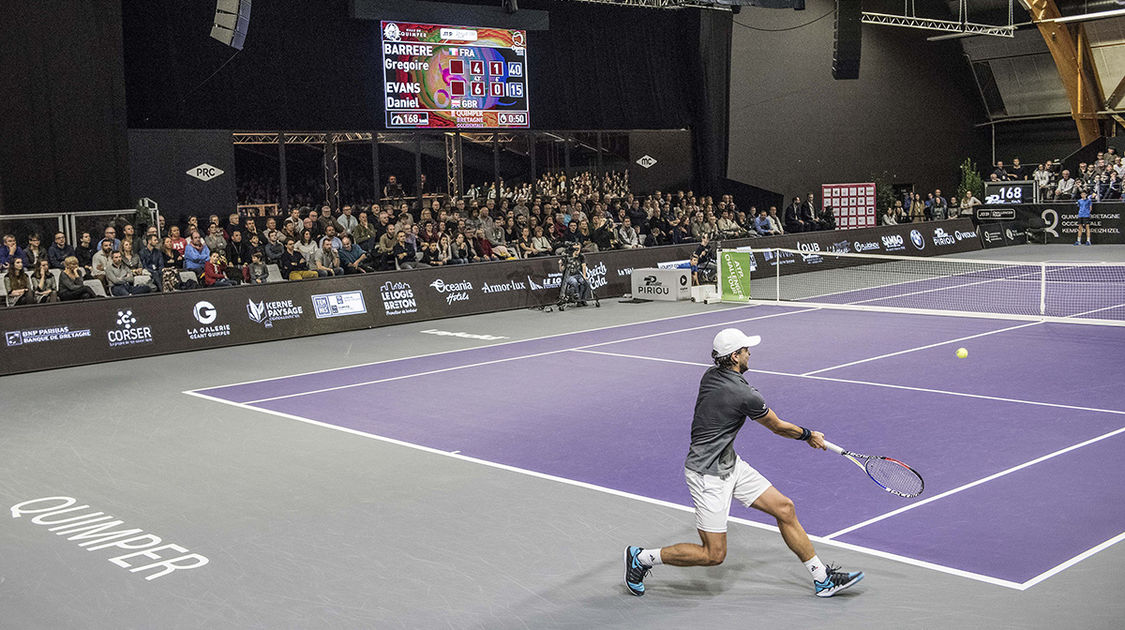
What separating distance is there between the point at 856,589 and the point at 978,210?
35732 mm

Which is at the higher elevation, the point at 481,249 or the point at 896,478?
the point at 481,249

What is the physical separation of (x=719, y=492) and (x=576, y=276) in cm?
1865

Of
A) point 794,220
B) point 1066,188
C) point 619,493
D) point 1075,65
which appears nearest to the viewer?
point 619,493

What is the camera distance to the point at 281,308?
21797 millimetres

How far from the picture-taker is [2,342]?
60.2 feet

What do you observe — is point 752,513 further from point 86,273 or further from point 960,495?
point 86,273

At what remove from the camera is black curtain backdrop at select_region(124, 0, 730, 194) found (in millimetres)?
25422

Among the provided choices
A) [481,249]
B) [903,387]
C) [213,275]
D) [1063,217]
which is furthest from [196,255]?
[1063,217]

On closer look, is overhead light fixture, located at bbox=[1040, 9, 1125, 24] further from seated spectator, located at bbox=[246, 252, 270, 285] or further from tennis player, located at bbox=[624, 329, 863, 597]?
tennis player, located at bbox=[624, 329, 863, 597]

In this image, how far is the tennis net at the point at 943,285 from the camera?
22.7 m

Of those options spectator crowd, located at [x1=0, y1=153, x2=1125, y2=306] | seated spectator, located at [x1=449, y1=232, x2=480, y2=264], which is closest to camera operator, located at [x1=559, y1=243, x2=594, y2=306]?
spectator crowd, located at [x1=0, y1=153, x2=1125, y2=306]

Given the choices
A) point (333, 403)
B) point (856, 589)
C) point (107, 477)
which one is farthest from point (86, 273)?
point (856, 589)

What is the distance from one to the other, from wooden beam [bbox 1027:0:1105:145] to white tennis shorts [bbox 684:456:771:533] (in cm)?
4054

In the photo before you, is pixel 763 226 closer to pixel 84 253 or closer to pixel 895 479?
pixel 84 253
